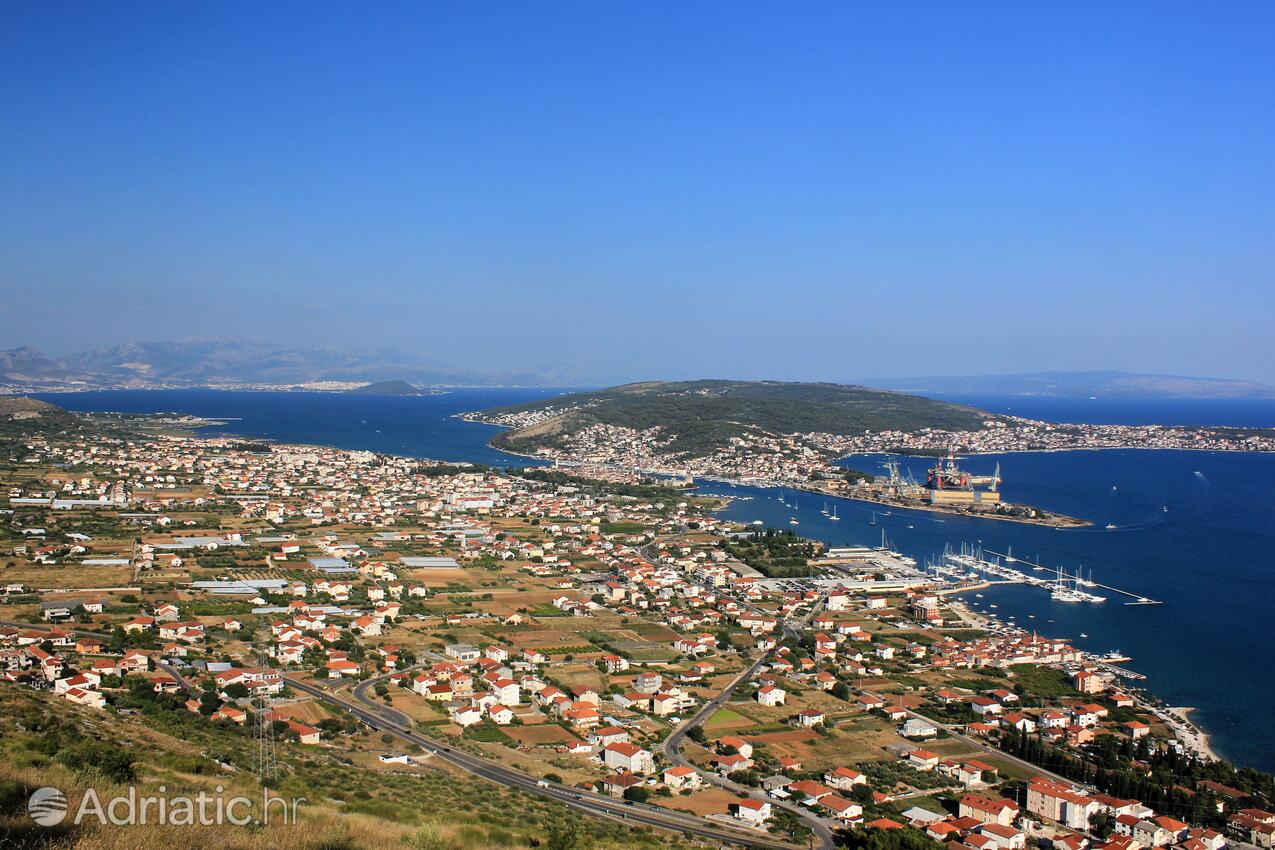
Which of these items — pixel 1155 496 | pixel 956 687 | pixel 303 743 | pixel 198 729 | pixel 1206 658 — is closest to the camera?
pixel 198 729

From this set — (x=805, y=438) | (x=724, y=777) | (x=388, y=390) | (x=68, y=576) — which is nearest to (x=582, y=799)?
(x=724, y=777)

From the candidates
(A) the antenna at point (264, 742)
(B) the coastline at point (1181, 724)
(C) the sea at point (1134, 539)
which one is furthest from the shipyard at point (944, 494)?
(A) the antenna at point (264, 742)

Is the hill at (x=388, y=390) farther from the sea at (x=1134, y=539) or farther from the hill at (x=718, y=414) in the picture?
the sea at (x=1134, y=539)

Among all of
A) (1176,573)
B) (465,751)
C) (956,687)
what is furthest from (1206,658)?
(465,751)

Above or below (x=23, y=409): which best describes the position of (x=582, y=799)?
below

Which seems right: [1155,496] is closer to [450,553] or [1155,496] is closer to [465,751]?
[450,553]

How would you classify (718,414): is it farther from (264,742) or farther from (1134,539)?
(264,742)

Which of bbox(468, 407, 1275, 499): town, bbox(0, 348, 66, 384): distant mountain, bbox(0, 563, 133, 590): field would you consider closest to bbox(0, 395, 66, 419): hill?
bbox(468, 407, 1275, 499): town
